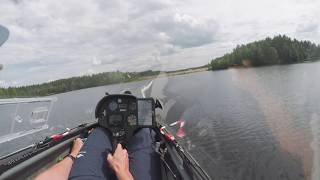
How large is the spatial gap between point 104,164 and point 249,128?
10910mm

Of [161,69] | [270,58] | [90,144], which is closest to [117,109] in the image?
[90,144]

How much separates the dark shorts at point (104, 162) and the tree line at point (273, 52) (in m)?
28.8

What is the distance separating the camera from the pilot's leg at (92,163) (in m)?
2.04

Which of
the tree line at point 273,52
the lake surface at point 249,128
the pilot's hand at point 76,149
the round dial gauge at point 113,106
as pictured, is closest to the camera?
the pilot's hand at point 76,149

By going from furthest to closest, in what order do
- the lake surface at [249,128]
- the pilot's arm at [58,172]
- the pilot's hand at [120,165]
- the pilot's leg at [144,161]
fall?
the lake surface at [249,128], the pilot's leg at [144,161], the pilot's arm at [58,172], the pilot's hand at [120,165]

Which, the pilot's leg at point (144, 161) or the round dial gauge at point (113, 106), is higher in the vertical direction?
the round dial gauge at point (113, 106)

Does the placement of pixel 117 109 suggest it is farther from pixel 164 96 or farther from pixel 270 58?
A: pixel 270 58

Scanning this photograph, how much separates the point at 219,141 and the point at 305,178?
340 cm

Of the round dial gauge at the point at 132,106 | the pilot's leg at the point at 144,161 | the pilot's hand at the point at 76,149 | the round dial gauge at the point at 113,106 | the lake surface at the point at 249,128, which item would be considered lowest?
the lake surface at the point at 249,128

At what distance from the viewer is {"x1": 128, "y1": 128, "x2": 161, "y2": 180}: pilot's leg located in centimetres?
235

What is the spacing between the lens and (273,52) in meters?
32.0

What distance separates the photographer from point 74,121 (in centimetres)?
1795

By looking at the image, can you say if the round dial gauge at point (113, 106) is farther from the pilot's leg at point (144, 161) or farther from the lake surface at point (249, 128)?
the lake surface at point (249, 128)

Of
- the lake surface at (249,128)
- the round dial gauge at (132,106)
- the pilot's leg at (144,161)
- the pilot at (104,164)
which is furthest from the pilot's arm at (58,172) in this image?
the lake surface at (249,128)
